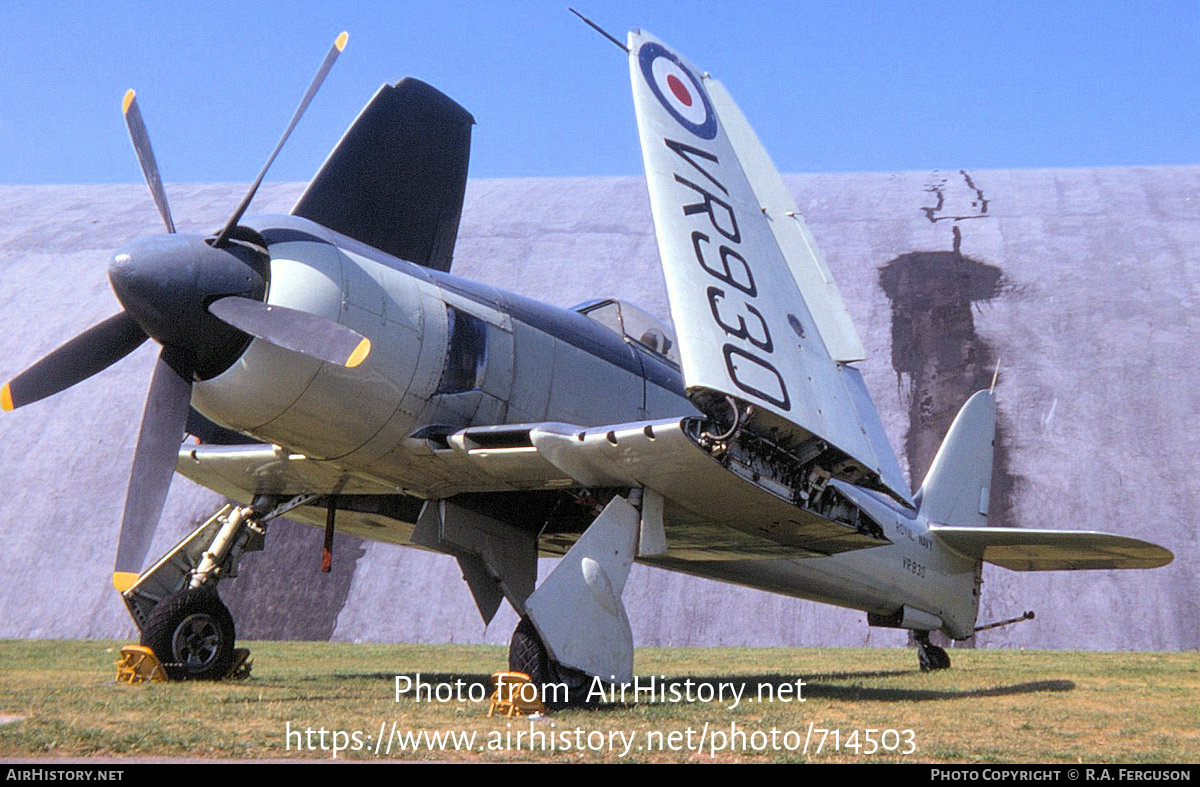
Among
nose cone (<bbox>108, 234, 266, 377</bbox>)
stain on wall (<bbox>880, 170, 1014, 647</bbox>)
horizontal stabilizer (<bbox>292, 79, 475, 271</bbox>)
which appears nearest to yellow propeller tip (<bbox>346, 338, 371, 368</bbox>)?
nose cone (<bbox>108, 234, 266, 377</bbox>)

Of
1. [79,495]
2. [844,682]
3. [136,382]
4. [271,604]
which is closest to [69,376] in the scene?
[844,682]

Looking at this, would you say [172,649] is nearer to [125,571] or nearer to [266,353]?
[125,571]

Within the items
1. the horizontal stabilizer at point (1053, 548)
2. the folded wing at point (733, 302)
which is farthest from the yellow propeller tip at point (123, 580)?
the horizontal stabilizer at point (1053, 548)

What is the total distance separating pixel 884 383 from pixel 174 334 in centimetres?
1675

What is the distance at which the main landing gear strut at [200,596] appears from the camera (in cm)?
935

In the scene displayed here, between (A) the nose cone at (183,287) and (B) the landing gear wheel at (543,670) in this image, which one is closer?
(A) the nose cone at (183,287)

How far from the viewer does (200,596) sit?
9641 millimetres

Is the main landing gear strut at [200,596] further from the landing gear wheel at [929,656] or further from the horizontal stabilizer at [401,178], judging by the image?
the landing gear wheel at [929,656]

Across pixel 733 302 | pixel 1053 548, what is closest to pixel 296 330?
pixel 733 302

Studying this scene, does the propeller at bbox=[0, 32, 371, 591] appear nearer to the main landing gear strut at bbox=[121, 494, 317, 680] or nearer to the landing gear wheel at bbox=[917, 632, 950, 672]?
the main landing gear strut at bbox=[121, 494, 317, 680]

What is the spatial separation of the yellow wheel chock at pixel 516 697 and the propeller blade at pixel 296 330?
8.14 feet

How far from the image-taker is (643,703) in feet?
27.5

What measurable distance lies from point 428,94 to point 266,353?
4.58 metres

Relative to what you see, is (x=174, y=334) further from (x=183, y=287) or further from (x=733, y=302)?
(x=733, y=302)
